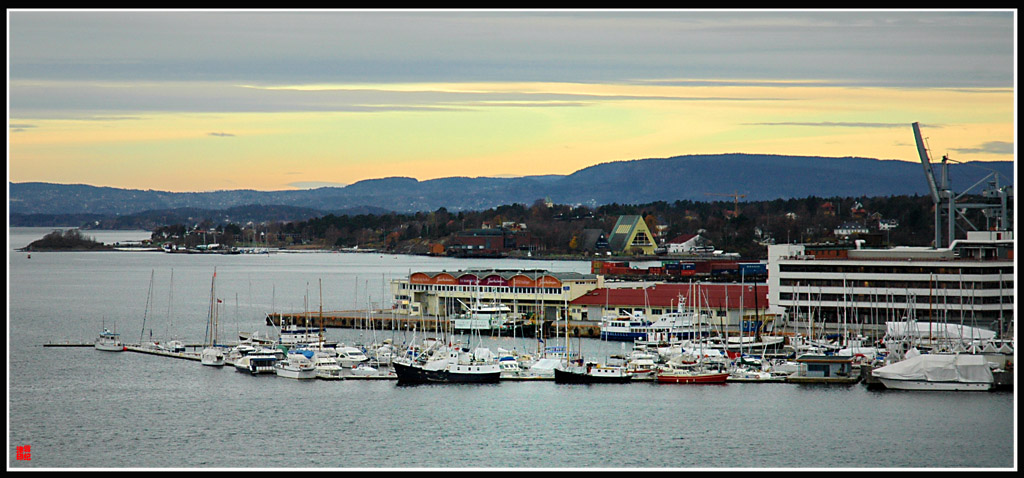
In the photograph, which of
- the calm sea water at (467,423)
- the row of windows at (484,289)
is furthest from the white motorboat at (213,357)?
the row of windows at (484,289)

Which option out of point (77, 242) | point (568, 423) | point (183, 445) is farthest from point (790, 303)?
point (77, 242)

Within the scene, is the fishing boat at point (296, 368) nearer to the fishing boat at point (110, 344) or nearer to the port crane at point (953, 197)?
the fishing boat at point (110, 344)

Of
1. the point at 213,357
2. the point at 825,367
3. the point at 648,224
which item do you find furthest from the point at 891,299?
Answer: the point at 648,224

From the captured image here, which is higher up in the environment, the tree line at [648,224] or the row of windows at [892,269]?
the tree line at [648,224]

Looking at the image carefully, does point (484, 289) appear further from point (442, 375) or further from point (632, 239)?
point (632, 239)

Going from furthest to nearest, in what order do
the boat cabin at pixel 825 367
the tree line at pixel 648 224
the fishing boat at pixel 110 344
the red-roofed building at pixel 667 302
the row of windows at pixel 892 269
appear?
→ the tree line at pixel 648 224 → the red-roofed building at pixel 667 302 → the fishing boat at pixel 110 344 → the row of windows at pixel 892 269 → the boat cabin at pixel 825 367

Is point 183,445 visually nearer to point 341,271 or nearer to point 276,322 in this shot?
point 276,322

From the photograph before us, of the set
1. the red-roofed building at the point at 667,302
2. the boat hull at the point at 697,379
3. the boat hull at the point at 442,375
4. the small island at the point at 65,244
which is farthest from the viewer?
the small island at the point at 65,244
